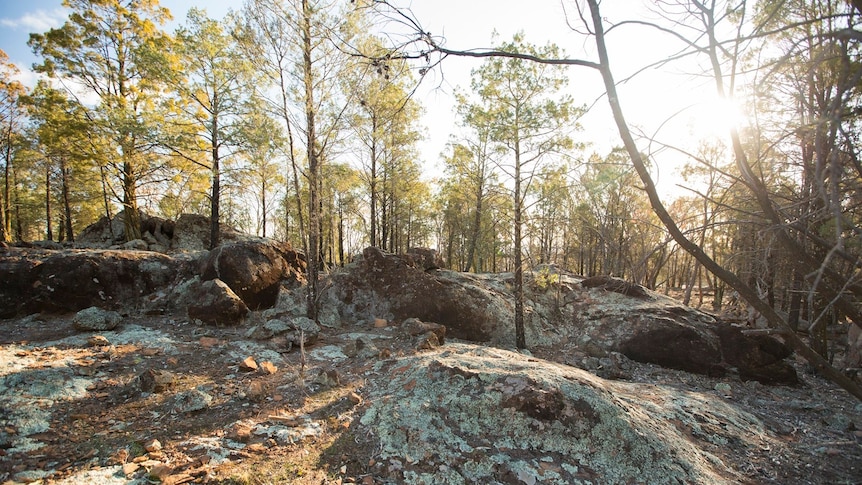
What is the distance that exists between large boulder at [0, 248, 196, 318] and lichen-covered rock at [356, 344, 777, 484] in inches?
266

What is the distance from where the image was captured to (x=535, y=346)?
30.2 ft

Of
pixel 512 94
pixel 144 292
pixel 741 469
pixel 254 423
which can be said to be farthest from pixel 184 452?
pixel 512 94

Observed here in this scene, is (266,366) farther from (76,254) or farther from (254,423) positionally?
(76,254)

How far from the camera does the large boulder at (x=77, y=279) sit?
277 inches

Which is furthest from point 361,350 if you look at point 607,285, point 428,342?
point 607,285

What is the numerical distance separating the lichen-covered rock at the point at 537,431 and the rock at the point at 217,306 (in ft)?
14.2

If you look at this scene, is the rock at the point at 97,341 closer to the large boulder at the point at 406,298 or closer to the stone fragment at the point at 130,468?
the stone fragment at the point at 130,468

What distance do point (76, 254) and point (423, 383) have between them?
8.23 metres

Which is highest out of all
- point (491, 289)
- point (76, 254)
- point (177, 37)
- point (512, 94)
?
point (177, 37)

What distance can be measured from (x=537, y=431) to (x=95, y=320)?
7386mm

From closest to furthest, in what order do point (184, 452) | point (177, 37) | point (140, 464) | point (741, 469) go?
point (140, 464) < point (184, 452) < point (741, 469) < point (177, 37)

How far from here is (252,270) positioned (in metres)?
8.82

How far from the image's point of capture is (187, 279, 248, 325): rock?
741 cm

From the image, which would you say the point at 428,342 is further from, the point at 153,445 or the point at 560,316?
the point at 560,316
